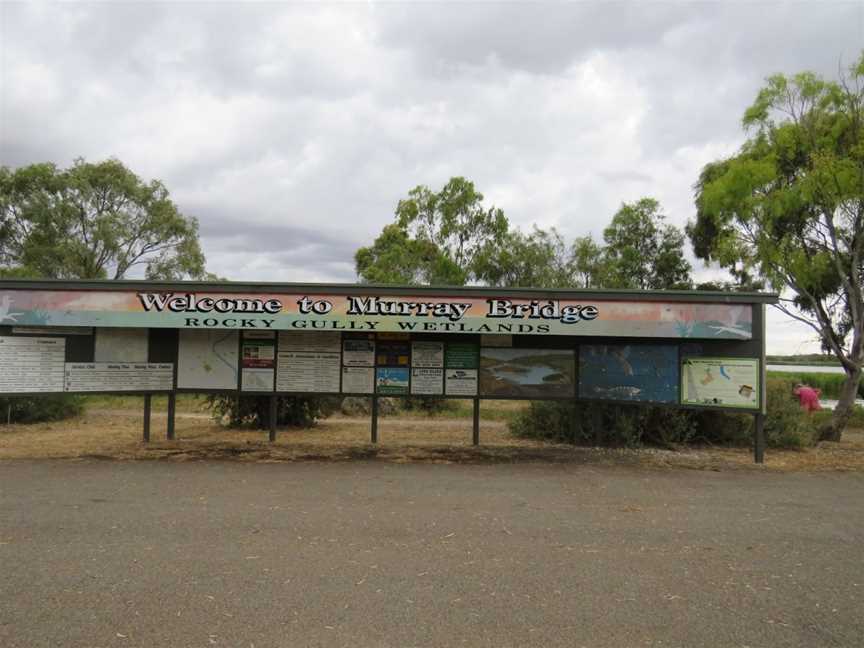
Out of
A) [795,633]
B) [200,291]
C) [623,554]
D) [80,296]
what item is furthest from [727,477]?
[80,296]

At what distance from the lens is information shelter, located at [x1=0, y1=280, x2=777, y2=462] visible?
10.6m

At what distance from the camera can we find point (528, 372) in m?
11.4

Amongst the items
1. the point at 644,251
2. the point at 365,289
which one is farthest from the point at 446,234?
the point at 365,289

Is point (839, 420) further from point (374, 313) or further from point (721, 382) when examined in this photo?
point (374, 313)

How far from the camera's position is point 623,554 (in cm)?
565

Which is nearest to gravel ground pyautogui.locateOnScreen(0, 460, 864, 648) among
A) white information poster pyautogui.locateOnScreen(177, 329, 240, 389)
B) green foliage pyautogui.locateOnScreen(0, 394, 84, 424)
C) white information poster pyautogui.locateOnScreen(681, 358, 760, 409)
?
white information poster pyautogui.locateOnScreen(681, 358, 760, 409)

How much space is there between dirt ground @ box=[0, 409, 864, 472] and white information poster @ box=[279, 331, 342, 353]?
1.76m

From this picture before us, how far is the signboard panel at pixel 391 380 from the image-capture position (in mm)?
A: 11414

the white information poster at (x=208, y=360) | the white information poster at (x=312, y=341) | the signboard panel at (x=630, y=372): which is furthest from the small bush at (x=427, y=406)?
the white information poster at (x=208, y=360)

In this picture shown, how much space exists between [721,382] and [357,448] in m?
6.23

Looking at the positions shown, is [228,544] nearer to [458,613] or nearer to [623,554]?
[458,613]

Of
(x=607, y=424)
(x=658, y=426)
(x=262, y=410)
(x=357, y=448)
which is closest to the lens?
(x=357, y=448)

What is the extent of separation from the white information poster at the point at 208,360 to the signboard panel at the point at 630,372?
19.9 ft

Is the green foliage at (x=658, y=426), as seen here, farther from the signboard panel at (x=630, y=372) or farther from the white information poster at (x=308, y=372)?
the white information poster at (x=308, y=372)
